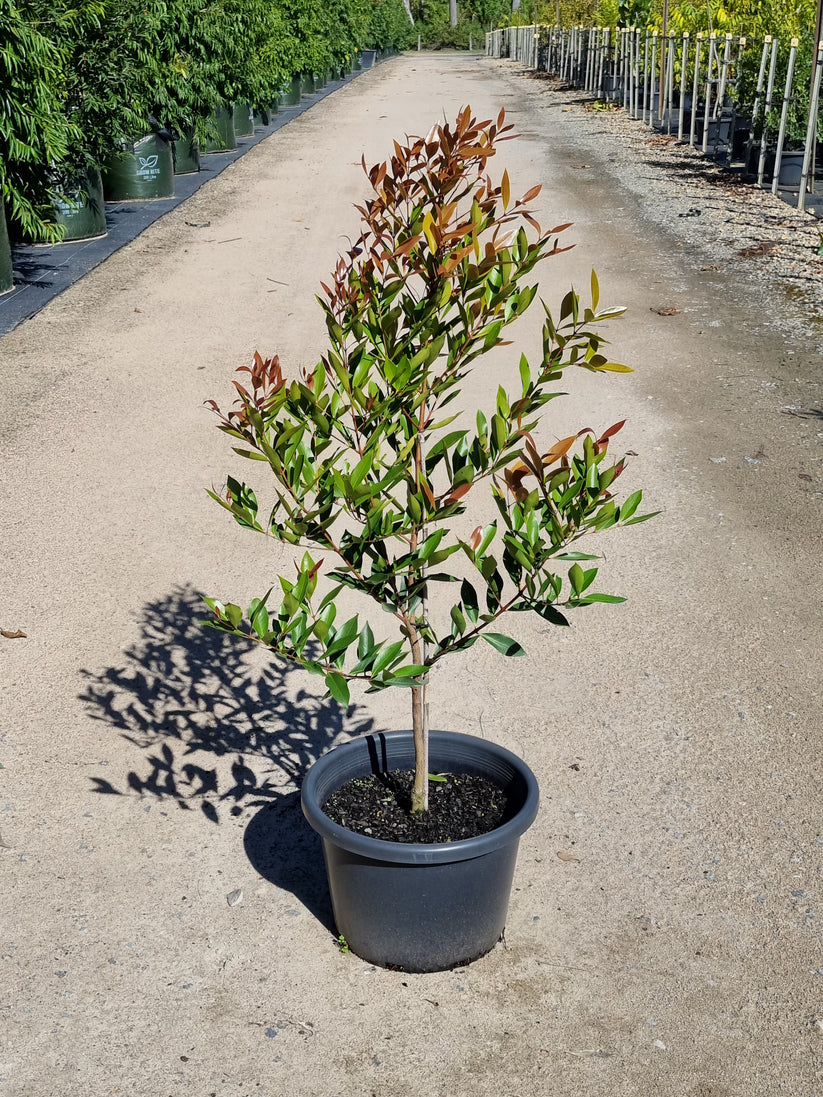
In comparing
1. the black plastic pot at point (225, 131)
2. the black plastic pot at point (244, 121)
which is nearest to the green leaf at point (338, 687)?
the black plastic pot at point (225, 131)

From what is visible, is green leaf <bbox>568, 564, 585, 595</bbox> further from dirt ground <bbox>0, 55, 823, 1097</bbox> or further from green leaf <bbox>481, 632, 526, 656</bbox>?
dirt ground <bbox>0, 55, 823, 1097</bbox>

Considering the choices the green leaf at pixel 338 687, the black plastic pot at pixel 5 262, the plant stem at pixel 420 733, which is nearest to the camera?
the green leaf at pixel 338 687

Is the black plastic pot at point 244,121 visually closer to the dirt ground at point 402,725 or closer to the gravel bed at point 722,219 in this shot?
the gravel bed at point 722,219

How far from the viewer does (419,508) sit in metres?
2.55

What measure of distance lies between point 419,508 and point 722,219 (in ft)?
39.0

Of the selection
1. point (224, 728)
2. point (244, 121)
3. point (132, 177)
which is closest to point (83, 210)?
point (132, 177)

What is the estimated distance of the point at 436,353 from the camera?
2.46 metres

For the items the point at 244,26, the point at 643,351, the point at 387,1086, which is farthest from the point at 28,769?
the point at 244,26

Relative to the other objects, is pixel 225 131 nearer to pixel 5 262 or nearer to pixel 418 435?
pixel 5 262

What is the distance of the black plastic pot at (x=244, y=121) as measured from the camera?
2093cm

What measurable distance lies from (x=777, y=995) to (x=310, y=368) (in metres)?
6.16

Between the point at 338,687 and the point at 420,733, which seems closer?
the point at 338,687

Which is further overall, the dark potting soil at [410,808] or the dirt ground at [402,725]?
the dark potting soil at [410,808]

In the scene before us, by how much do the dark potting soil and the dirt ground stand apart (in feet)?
1.20
